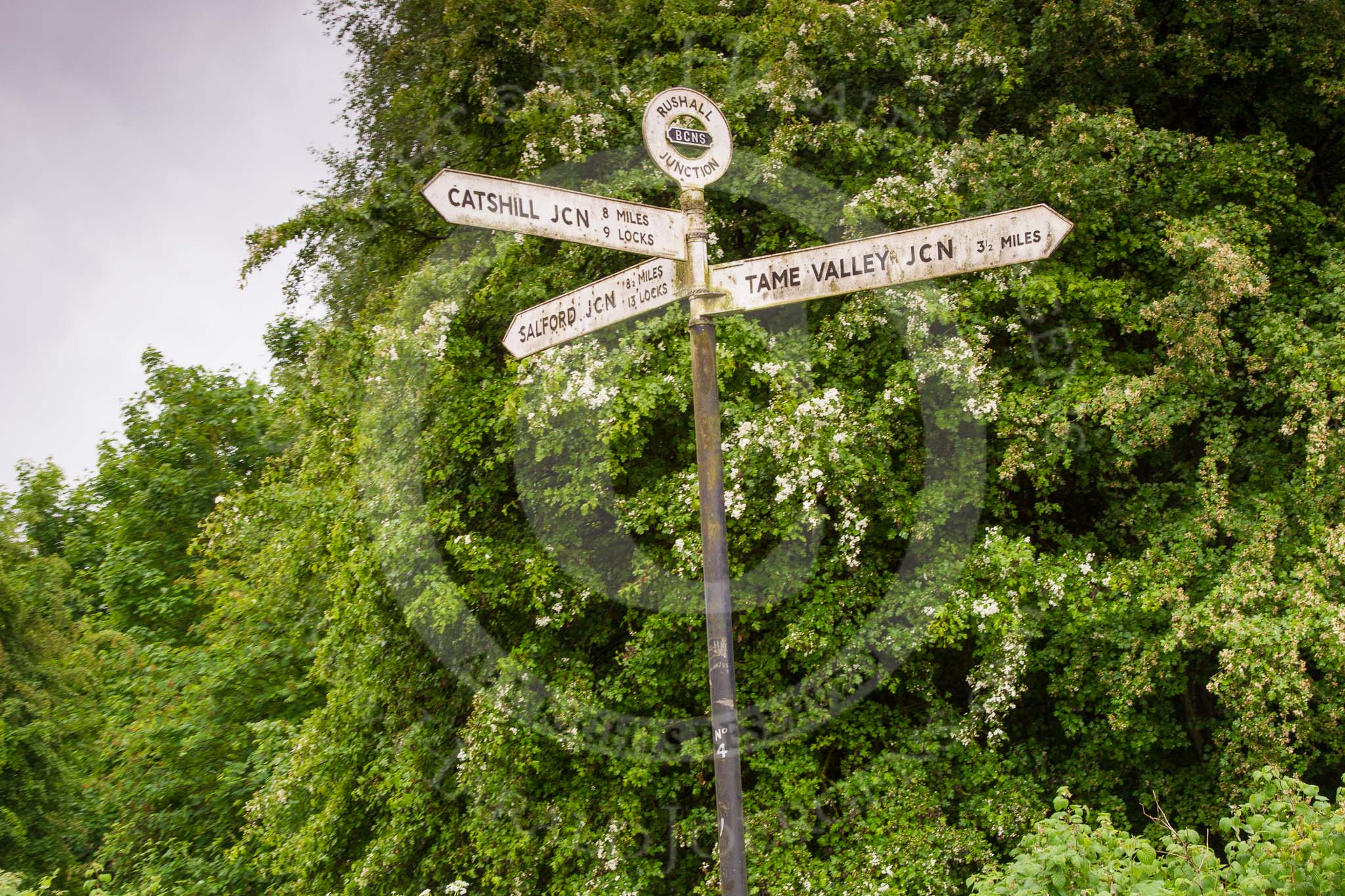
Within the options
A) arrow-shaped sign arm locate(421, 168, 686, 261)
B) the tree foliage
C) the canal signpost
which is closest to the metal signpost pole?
the canal signpost

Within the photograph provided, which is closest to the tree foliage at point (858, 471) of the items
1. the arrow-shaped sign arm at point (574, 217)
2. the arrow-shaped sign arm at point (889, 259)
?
the arrow-shaped sign arm at point (889, 259)

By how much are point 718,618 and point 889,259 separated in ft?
4.40

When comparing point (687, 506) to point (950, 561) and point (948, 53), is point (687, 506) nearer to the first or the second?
point (950, 561)

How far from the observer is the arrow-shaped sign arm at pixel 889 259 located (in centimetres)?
367

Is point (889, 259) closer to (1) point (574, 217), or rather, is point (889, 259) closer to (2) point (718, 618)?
(1) point (574, 217)

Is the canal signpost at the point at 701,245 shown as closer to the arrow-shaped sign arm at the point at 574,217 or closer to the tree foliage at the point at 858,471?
the arrow-shaped sign arm at the point at 574,217

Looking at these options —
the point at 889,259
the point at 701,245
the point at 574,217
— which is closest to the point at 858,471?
the point at 889,259

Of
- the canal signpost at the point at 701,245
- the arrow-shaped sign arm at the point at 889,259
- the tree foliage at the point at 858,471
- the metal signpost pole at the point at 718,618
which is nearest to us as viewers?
the metal signpost pole at the point at 718,618

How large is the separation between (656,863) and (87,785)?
15619 millimetres

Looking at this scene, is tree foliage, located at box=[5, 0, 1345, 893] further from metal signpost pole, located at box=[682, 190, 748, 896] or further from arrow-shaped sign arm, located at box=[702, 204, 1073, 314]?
metal signpost pole, located at box=[682, 190, 748, 896]

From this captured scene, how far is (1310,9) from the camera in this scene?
9984mm

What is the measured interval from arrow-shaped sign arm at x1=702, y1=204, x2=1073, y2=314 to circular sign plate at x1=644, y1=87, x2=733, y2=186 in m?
0.32

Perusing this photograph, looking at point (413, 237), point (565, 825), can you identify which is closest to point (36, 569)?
point (413, 237)

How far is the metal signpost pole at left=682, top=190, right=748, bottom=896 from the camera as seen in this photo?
3.35 m
